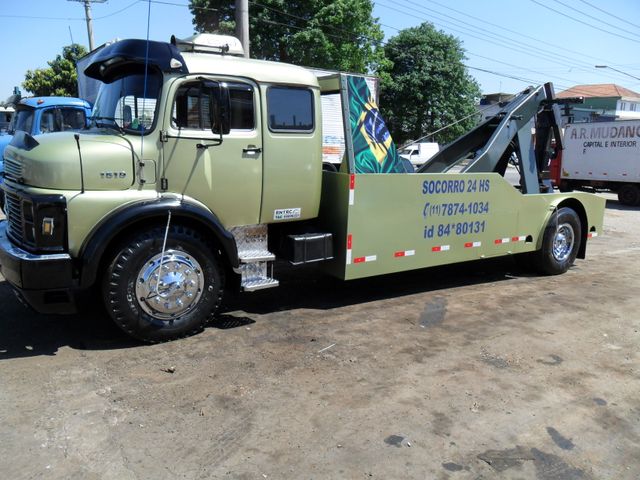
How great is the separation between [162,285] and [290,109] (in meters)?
2.16

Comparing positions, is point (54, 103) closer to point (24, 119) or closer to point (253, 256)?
point (24, 119)

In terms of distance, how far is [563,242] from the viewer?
8.19 m

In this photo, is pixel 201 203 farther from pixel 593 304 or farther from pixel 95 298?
pixel 593 304

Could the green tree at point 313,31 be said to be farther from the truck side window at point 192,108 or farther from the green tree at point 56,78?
the truck side window at point 192,108

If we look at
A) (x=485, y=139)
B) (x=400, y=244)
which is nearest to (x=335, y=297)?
(x=400, y=244)

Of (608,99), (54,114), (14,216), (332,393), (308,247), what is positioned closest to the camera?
(332,393)

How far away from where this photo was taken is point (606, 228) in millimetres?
13523

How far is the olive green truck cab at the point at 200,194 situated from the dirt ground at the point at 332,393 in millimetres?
522

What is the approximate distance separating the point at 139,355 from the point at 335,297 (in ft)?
8.75

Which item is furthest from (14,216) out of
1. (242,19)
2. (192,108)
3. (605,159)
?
(605,159)

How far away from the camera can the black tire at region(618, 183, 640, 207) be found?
1942 centimetres

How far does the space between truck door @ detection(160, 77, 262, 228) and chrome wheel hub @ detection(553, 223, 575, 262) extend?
4943 millimetres

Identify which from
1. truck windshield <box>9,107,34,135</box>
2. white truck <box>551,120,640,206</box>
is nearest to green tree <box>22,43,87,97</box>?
truck windshield <box>9,107,34,135</box>

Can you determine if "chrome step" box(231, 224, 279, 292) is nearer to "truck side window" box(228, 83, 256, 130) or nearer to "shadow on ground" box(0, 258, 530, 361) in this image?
"shadow on ground" box(0, 258, 530, 361)
